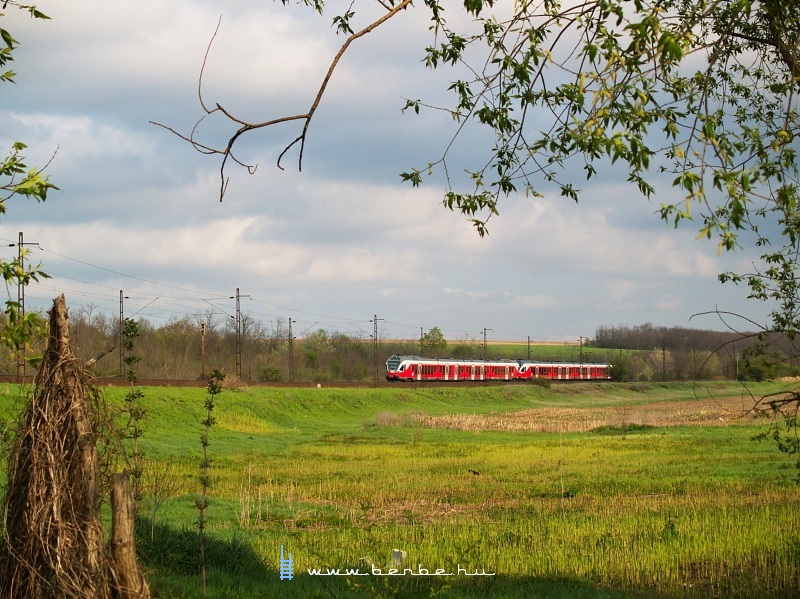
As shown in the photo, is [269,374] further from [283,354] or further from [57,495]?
[57,495]

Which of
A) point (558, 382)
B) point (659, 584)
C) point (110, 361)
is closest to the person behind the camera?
point (659, 584)

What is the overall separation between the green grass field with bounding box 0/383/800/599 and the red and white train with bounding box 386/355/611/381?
32041 millimetres

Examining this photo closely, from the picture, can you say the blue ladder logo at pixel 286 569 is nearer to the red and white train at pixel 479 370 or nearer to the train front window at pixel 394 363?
the red and white train at pixel 479 370

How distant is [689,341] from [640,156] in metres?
140

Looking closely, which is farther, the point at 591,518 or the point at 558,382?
the point at 558,382

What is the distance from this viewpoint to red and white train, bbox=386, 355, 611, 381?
70.2 metres

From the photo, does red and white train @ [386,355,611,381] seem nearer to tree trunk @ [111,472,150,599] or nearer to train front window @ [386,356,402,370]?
train front window @ [386,356,402,370]

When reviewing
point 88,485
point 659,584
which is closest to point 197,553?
point 88,485

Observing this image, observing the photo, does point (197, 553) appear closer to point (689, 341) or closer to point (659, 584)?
point (659, 584)

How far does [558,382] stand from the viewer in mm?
85125

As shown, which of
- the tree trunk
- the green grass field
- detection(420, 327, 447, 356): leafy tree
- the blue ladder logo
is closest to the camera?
the tree trunk

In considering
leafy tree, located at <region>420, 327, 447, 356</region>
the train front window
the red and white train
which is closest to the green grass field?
the red and white train

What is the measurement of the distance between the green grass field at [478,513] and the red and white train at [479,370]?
32.0m

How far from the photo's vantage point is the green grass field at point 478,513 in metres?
9.82
